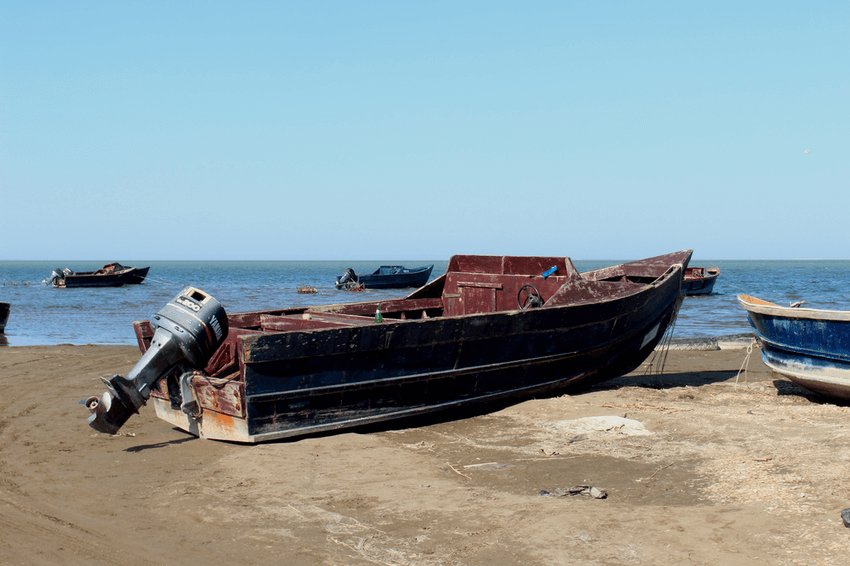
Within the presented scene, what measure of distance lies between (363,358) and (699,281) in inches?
1321

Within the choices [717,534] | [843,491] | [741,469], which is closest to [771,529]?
[717,534]

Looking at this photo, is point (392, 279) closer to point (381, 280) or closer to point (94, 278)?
point (381, 280)

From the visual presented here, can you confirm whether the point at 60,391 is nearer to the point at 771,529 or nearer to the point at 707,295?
the point at 771,529

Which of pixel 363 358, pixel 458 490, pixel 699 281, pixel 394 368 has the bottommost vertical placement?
pixel 458 490

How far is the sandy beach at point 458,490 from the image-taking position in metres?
3.62

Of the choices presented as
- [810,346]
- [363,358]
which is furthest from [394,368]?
[810,346]

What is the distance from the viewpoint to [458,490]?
4.62m

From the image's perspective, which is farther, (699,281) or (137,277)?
(137,277)

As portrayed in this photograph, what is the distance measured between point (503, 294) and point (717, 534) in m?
5.52

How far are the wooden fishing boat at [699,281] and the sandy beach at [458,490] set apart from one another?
98.5 feet

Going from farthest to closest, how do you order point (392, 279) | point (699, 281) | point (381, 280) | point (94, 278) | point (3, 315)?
point (94, 278), point (381, 280), point (392, 279), point (699, 281), point (3, 315)

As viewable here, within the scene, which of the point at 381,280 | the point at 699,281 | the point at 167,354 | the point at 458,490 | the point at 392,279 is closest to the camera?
the point at 458,490

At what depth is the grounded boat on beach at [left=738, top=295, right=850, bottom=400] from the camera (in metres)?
6.99

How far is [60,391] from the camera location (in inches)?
346
